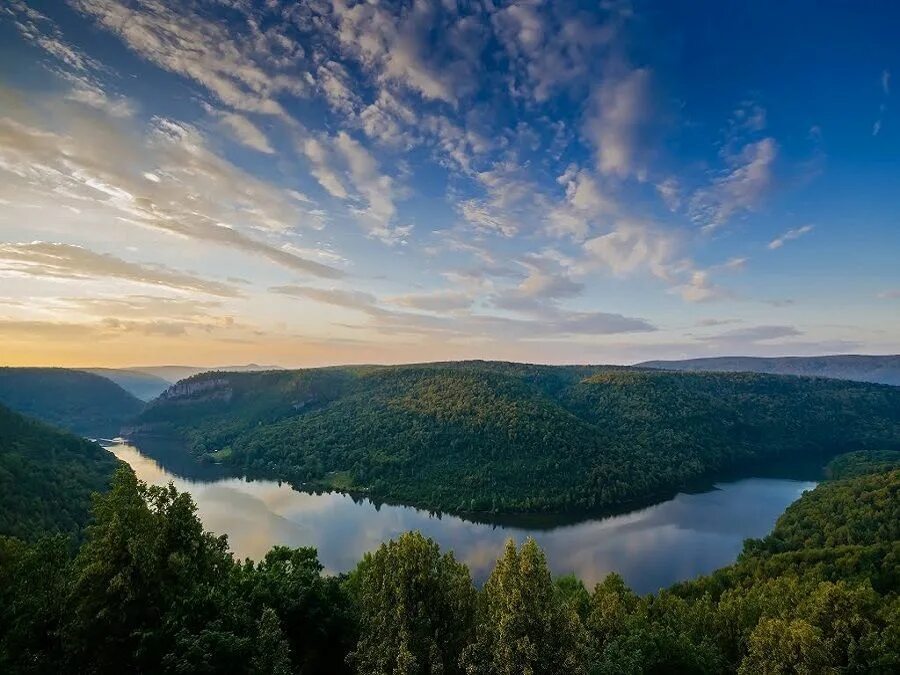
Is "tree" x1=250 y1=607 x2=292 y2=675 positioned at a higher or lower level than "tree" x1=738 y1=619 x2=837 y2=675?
higher

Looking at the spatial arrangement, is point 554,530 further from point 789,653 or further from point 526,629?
point 526,629

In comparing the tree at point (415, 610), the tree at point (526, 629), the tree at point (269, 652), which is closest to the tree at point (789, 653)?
the tree at point (526, 629)

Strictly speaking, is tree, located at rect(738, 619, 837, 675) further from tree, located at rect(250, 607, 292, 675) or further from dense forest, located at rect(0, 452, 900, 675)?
tree, located at rect(250, 607, 292, 675)

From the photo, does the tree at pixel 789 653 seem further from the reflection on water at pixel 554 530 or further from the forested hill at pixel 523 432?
the forested hill at pixel 523 432

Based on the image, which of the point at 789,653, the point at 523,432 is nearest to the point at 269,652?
the point at 789,653

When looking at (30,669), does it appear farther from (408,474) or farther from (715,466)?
(715,466)

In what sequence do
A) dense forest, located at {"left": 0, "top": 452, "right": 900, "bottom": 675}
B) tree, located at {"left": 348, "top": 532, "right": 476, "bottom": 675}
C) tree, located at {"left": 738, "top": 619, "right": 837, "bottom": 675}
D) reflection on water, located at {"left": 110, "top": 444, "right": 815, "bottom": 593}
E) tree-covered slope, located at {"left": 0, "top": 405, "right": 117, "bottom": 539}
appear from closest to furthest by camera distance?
1. dense forest, located at {"left": 0, "top": 452, "right": 900, "bottom": 675}
2. tree, located at {"left": 348, "top": 532, "right": 476, "bottom": 675}
3. tree, located at {"left": 738, "top": 619, "right": 837, "bottom": 675}
4. tree-covered slope, located at {"left": 0, "top": 405, "right": 117, "bottom": 539}
5. reflection on water, located at {"left": 110, "top": 444, "right": 815, "bottom": 593}

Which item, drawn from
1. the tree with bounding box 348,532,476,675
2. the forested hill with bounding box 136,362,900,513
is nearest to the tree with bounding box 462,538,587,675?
the tree with bounding box 348,532,476,675
